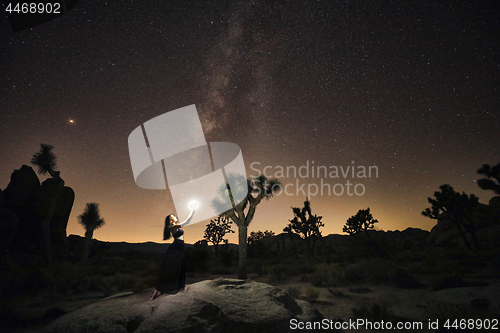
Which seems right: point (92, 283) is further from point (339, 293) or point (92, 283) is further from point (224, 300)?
point (339, 293)

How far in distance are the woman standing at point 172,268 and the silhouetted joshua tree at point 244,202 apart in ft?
25.5

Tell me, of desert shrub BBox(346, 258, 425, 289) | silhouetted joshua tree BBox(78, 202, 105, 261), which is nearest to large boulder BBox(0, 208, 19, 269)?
silhouetted joshua tree BBox(78, 202, 105, 261)

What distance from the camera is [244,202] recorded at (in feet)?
47.5

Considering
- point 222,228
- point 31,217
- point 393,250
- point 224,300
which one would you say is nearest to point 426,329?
point 224,300

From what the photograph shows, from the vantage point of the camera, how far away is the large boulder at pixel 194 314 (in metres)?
4.48

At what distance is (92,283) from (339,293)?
1304cm

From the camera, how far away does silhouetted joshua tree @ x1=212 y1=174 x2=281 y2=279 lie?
13.5 m

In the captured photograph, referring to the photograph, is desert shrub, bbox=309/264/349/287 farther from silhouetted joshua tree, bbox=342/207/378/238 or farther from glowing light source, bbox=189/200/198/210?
silhouetted joshua tree, bbox=342/207/378/238

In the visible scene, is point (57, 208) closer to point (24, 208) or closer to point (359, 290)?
point (24, 208)

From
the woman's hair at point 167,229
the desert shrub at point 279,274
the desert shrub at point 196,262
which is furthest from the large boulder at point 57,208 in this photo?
the desert shrub at point 279,274

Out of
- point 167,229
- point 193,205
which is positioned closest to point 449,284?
point 193,205

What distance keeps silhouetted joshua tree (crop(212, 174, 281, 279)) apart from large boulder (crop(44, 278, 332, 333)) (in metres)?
7.88

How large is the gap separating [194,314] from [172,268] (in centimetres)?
150

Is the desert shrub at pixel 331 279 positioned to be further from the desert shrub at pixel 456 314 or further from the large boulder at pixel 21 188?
the large boulder at pixel 21 188
